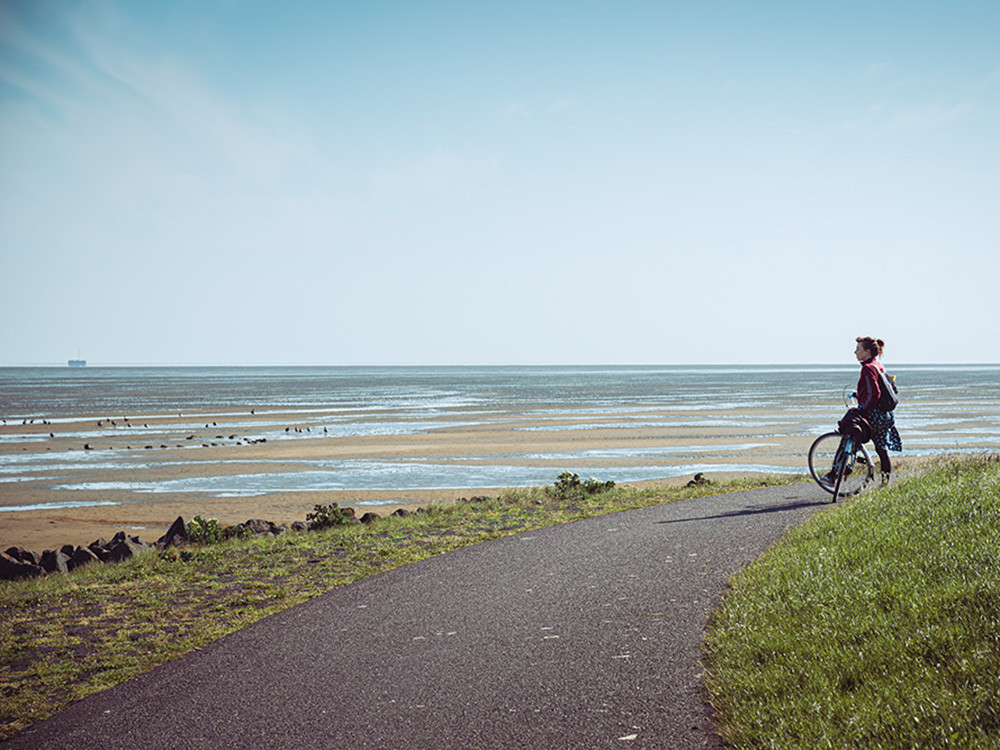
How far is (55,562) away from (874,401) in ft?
41.0

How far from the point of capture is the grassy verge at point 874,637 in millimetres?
4242

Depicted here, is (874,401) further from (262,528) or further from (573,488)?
(262,528)

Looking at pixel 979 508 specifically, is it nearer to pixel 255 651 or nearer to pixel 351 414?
pixel 255 651

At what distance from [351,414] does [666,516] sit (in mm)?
47715

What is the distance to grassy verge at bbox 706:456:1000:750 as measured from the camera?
424cm

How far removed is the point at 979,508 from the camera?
23.2ft

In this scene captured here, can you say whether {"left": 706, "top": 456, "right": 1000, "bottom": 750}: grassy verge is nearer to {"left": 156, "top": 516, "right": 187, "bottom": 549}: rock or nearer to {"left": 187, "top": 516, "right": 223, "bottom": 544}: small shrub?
{"left": 187, "top": 516, "right": 223, "bottom": 544}: small shrub

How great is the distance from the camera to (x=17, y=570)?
37.9 ft

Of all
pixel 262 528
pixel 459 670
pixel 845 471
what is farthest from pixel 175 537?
pixel 845 471

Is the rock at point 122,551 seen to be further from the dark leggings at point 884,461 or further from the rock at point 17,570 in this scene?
the dark leggings at point 884,461

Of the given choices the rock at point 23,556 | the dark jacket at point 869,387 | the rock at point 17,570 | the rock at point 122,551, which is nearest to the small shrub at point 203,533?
the rock at point 122,551

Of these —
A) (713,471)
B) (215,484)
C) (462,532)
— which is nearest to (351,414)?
(215,484)

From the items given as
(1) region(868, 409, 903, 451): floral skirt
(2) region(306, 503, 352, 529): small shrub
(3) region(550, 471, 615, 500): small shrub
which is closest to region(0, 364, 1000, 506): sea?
(1) region(868, 409, 903, 451): floral skirt

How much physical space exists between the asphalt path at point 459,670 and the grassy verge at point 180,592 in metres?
0.45
